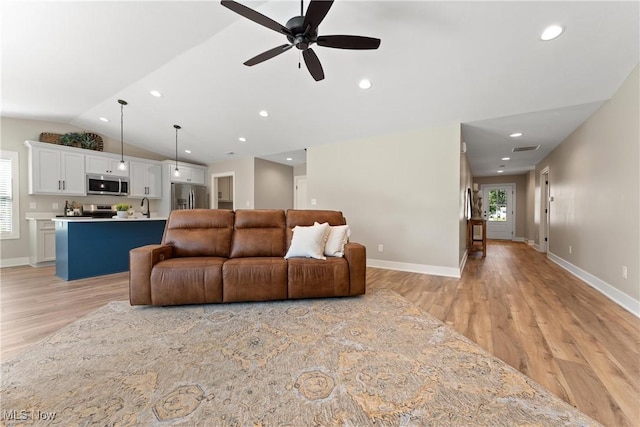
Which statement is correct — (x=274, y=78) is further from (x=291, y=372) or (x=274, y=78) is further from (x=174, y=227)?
(x=291, y=372)

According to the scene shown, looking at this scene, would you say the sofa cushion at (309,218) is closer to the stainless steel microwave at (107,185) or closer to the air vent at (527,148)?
the air vent at (527,148)

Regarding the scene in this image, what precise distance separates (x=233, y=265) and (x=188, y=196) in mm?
5059

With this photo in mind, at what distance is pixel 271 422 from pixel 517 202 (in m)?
10.1

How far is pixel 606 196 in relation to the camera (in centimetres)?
299

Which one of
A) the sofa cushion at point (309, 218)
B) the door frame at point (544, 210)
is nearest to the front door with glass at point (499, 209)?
the door frame at point (544, 210)

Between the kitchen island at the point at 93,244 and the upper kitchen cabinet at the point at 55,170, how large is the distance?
145cm

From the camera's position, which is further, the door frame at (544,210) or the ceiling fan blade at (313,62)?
the door frame at (544,210)

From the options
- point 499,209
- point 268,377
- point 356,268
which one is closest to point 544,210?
point 499,209

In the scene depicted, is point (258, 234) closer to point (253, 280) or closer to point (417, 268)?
point (253, 280)

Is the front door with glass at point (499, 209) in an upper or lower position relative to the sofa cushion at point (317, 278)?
upper

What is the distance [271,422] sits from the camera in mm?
1120

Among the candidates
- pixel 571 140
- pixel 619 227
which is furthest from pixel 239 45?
pixel 571 140

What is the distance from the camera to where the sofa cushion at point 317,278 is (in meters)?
2.58

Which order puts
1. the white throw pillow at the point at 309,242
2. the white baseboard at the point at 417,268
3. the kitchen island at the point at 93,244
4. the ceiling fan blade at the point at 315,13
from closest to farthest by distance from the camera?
the ceiling fan blade at the point at 315,13 < the white throw pillow at the point at 309,242 < the kitchen island at the point at 93,244 < the white baseboard at the point at 417,268
